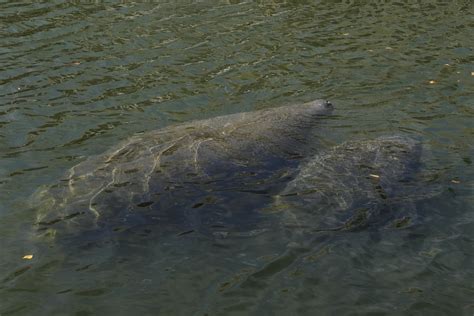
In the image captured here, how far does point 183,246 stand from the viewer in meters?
7.27

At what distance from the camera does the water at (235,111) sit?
21.6 feet

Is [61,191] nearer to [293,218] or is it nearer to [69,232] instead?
[69,232]

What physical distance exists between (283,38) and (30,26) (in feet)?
17.6

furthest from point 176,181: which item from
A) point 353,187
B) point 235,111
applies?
point 235,111

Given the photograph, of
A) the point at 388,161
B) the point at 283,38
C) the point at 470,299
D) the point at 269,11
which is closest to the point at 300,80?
the point at 283,38

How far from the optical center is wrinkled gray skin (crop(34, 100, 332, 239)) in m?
7.58

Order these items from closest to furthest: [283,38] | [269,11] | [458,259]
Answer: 1. [458,259]
2. [283,38]
3. [269,11]

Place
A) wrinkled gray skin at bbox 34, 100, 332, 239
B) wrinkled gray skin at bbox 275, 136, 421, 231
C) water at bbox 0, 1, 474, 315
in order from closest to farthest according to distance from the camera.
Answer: water at bbox 0, 1, 474, 315
wrinkled gray skin at bbox 34, 100, 332, 239
wrinkled gray skin at bbox 275, 136, 421, 231

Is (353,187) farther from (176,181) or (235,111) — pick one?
(235,111)

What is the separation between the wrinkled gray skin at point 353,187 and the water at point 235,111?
0.28m

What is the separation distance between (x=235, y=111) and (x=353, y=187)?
3079 mm

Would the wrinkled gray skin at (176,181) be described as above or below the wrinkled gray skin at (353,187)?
above

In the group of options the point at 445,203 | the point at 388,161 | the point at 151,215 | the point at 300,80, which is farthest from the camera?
the point at 300,80

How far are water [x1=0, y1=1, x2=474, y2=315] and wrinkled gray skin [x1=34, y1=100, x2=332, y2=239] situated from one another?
349 millimetres
